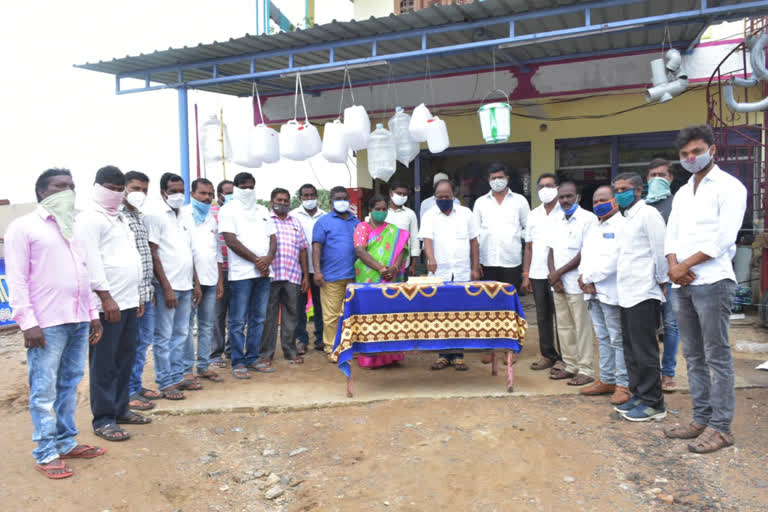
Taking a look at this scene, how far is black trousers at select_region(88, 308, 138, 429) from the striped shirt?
1684 mm

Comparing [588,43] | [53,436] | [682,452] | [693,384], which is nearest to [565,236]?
[693,384]

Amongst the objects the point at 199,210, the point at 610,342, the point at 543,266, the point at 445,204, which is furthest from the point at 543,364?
the point at 199,210

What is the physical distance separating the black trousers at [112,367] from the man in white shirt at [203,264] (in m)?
0.85

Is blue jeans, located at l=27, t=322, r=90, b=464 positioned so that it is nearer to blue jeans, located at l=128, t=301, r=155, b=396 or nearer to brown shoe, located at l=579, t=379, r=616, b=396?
blue jeans, located at l=128, t=301, r=155, b=396

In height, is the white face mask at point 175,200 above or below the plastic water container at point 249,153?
below

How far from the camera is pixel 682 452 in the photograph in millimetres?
3355

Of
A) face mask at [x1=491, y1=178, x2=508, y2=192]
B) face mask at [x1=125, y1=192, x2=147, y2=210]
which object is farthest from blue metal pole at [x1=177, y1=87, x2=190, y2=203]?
face mask at [x1=491, y1=178, x2=508, y2=192]

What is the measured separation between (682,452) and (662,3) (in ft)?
14.5

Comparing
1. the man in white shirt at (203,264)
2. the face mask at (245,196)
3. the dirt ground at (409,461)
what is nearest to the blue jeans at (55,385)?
the dirt ground at (409,461)

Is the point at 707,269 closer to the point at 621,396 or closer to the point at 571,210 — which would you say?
the point at 621,396

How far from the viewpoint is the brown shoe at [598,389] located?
4.40m

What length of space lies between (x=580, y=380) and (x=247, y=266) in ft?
9.89

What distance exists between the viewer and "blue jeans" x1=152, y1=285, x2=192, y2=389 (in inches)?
174

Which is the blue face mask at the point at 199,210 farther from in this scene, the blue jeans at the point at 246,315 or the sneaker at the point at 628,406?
the sneaker at the point at 628,406
